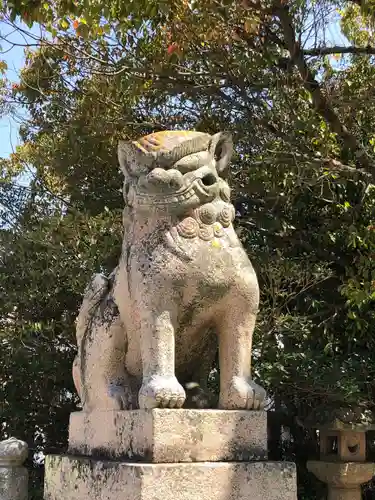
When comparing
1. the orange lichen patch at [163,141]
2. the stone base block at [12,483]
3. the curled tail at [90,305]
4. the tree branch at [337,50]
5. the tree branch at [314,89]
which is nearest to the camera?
the orange lichen patch at [163,141]

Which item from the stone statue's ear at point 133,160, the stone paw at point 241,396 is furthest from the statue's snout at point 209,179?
the stone paw at point 241,396

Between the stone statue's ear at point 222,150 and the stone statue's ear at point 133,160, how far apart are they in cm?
37

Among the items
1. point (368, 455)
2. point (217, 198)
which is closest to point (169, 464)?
point (217, 198)

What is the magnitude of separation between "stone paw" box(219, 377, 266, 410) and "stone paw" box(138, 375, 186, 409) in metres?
0.29

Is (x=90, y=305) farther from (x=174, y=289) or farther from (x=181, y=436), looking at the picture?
(x=181, y=436)

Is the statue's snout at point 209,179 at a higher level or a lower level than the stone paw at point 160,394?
higher

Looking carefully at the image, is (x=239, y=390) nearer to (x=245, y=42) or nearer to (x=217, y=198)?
(x=217, y=198)

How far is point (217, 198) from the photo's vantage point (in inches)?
127

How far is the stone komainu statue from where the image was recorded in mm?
3008

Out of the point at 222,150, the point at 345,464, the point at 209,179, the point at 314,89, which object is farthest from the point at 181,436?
the point at 314,89

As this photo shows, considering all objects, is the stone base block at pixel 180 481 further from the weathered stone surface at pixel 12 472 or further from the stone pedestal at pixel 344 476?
the stone pedestal at pixel 344 476

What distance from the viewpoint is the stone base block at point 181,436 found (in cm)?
278

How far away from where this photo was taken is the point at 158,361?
2.95 meters

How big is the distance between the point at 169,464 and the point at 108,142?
511cm
